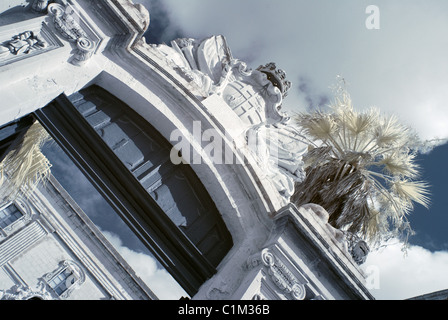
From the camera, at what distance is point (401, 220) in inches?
286

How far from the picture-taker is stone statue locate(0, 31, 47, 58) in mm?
3383

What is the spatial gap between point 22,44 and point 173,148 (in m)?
1.85

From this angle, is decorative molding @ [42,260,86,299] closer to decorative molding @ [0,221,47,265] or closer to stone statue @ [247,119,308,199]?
decorative molding @ [0,221,47,265]

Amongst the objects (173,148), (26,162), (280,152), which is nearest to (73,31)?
(173,148)

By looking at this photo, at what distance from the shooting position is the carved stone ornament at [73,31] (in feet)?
12.5

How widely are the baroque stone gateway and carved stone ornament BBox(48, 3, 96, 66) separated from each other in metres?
0.01

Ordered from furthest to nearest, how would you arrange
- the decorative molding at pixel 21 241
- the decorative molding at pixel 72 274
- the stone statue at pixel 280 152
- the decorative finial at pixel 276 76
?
the decorative molding at pixel 72 274, the decorative molding at pixel 21 241, the decorative finial at pixel 276 76, the stone statue at pixel 280 152

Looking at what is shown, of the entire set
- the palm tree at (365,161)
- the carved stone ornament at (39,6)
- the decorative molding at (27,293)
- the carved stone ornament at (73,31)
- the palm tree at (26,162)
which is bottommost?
the palm tree at (365,161)

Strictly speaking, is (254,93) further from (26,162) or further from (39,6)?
(26,162)

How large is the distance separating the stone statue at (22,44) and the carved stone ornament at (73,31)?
24 cm

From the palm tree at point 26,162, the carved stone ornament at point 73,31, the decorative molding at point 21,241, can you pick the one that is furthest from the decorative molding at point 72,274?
the carved stone ornament at point 73,31

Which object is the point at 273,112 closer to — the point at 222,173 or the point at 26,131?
the point at 222,173

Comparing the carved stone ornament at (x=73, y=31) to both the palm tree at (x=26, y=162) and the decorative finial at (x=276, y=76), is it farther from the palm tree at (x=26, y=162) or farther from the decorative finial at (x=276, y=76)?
the decorative finial at (x=276, y=76)

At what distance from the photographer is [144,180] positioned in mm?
4355
